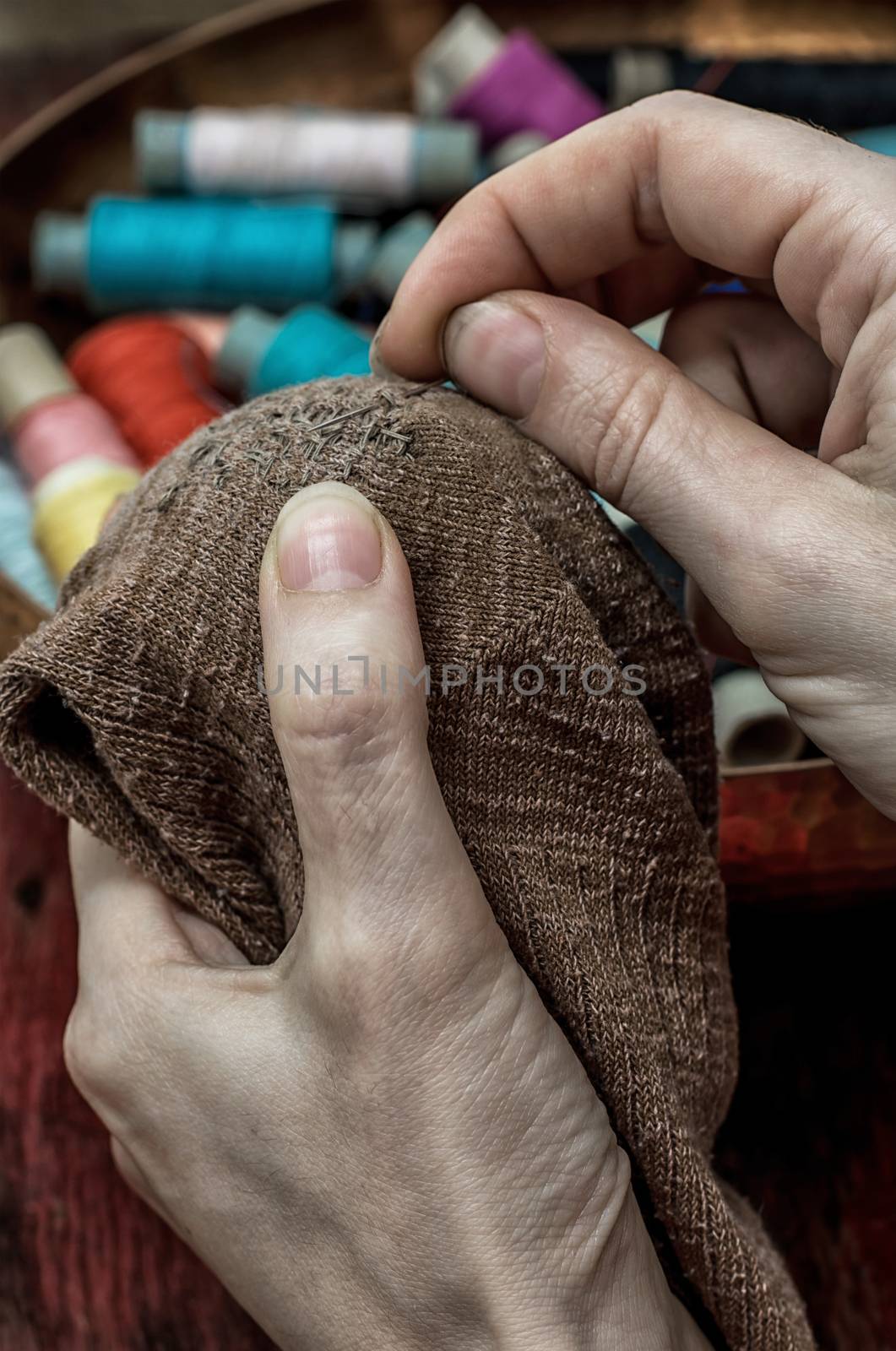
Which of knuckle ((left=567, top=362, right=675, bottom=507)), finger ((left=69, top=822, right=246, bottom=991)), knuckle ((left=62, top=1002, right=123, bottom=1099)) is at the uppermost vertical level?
knuckle ((left=567, top=362, right=675, bottom=507))

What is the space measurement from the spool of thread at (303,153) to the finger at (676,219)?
0.71 metres

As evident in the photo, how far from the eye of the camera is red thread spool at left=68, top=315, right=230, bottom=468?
115cm

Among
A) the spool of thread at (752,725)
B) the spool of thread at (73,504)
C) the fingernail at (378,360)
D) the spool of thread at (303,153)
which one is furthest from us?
the spool of thread at (303,153)

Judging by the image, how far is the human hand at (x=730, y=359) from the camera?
495mm

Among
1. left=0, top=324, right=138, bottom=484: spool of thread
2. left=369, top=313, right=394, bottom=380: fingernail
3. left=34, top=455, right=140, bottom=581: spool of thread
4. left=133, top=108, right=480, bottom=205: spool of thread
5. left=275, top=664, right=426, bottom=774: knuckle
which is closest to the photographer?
left=275, top=664, right=426, bottom=774: knuckle

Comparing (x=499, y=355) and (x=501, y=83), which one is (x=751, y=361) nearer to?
(x=499, y=355)

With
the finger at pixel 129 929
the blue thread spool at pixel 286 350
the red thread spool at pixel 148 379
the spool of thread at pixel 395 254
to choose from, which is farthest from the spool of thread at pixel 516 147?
the finger at pixel 129 929

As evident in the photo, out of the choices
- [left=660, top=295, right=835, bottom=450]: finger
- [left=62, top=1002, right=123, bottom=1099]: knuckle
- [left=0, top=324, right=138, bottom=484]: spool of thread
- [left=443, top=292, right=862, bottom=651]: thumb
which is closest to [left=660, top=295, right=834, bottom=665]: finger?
[left=660, top=295, right=835, bottom=450]: finger

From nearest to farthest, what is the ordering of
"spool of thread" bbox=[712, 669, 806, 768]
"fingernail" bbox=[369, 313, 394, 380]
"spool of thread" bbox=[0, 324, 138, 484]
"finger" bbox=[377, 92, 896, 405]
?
"finger" bbox=[377, 92, 896, 405] < "fingernail" bbox=[369, 313, 394, 380] < "spool of thread" bbox=[712, 669, 806, 768] < "spool of thread" bbox=[0, 324, 138, 484]

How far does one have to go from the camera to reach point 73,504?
105 cm

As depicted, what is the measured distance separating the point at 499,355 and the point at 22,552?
2.29 ft

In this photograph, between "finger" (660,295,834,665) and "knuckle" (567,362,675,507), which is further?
"finger" (660,295,834,665)

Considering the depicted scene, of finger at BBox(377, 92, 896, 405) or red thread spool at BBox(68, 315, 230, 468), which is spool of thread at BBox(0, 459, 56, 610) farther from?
finger at BBox(377, 92, 896, 405)

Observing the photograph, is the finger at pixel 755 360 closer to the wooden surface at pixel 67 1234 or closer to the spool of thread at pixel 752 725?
the spool of thread at pixel 752 725
